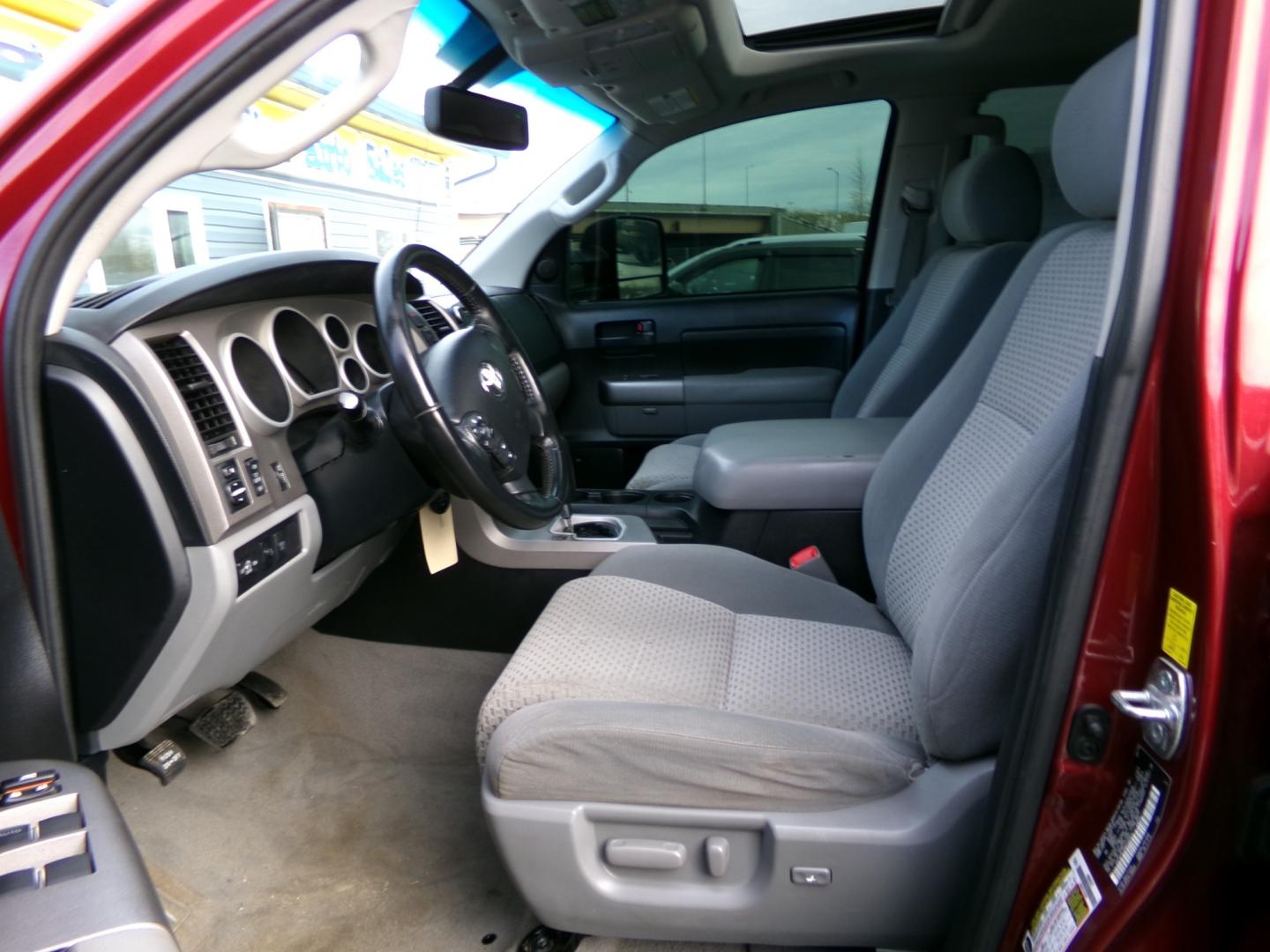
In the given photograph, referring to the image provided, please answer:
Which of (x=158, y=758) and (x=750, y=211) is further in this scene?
(x=750, y=211)

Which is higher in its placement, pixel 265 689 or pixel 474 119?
pixel 474 119

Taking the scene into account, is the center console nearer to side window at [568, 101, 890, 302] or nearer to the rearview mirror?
the rearview mirror

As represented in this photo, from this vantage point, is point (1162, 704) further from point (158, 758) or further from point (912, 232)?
point (912, 232)

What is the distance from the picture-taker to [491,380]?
4.60ft

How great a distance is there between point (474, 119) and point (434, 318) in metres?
0.41

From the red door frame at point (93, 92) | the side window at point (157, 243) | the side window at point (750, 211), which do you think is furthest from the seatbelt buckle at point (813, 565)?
the side window at point (750, 211)

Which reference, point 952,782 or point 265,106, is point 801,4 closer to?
point 265,106

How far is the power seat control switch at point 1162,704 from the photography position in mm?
706

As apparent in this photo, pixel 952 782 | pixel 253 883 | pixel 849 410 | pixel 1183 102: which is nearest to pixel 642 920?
pixel 952 782

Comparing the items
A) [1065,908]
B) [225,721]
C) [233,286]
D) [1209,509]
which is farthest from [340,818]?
[1209,509]

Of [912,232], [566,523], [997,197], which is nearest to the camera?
[566,523]

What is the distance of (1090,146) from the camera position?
100 cm

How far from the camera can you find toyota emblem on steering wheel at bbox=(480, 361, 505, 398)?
54.1 inches

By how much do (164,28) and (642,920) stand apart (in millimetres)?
1073
